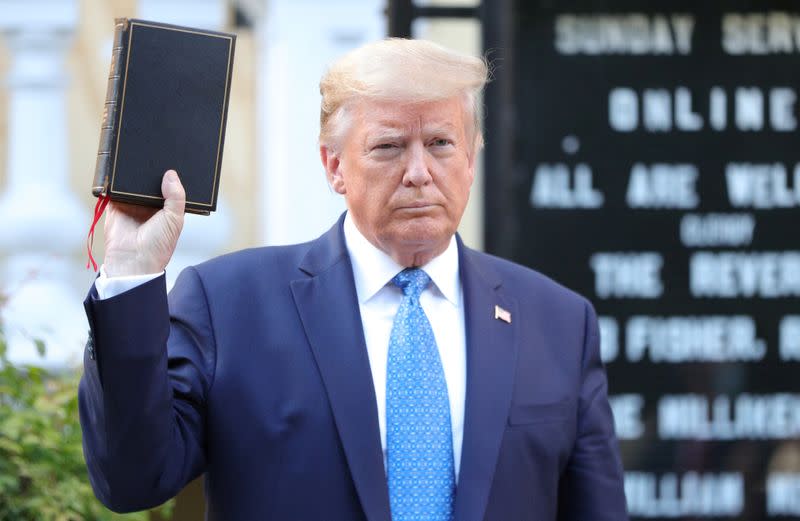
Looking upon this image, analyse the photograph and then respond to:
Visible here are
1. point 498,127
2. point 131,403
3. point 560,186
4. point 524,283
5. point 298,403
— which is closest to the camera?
point 131,403

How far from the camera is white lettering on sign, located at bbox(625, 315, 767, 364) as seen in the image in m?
4.22

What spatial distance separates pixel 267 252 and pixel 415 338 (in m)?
0.32

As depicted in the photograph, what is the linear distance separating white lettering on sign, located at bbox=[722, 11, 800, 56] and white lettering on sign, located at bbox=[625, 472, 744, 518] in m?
1.15

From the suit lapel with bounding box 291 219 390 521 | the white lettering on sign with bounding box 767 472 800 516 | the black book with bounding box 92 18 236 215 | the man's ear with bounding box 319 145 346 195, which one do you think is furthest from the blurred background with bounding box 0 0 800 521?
the black book with bounding box 92 18 236 215

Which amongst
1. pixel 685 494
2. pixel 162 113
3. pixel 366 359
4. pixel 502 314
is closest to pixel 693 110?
pixel 685 494

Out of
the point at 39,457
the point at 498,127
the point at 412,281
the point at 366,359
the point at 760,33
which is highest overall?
the point at 760,33

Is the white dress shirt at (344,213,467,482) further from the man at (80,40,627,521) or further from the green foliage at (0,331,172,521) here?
the green foliage at (0,331,172,521)

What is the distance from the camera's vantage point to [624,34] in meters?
4.23

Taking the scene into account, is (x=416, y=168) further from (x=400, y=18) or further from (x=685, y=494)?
(x=685, y=494)

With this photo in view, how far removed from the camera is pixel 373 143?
2.57 m

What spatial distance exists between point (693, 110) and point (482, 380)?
1920 millimetres

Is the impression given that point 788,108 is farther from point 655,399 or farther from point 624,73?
point 655,399

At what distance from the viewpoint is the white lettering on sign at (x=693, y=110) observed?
4.22m

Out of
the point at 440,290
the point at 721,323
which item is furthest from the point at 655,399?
the point at 440,290
